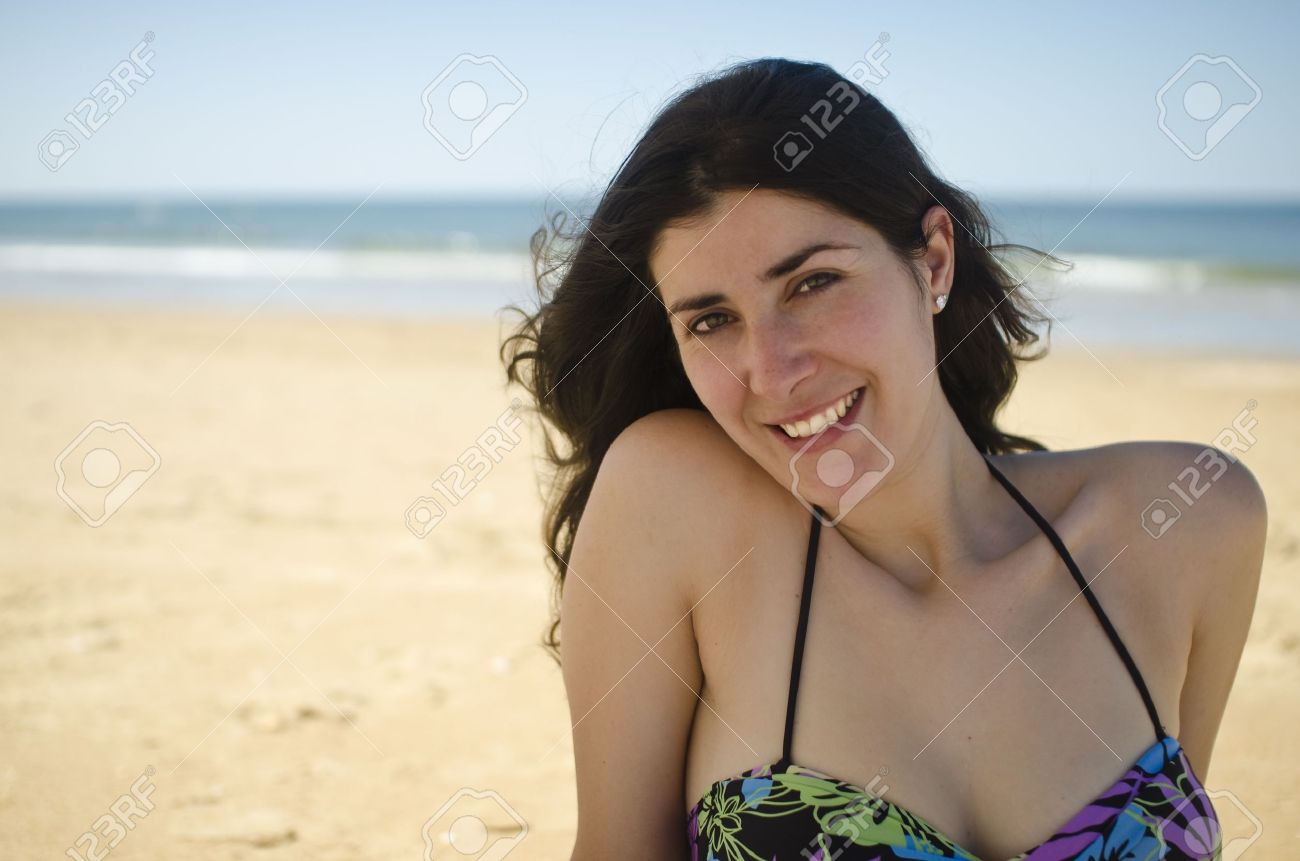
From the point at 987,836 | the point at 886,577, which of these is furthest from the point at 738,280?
the point at 987,836

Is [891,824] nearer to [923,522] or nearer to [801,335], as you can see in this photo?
[923,522]

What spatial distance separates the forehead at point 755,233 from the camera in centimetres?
186

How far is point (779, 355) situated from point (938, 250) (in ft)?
1.61

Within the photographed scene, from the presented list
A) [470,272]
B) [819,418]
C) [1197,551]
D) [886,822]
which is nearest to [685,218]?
[819,418]

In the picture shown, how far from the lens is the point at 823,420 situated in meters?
1.92

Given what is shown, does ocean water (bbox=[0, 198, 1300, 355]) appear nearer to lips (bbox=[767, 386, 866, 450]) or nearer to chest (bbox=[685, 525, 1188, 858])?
lips (bbox=[767, 386, 866, 450])

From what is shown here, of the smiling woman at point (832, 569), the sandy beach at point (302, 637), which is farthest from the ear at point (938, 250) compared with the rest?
the sandy beach at point (302, 637)

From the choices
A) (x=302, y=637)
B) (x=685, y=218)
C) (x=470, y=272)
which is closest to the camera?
(x=685, y=218)

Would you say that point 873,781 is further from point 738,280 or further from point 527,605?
point 527,605

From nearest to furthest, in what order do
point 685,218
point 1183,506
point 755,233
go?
point 755,233
point 685,218
point 1183,506

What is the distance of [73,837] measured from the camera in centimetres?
276

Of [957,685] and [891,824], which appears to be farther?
[957,685]

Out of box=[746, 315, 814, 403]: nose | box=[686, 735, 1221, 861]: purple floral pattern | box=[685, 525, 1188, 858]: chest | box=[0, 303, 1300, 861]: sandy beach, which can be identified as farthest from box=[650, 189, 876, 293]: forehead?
box=[0, 303, 1300, 861]: sandy beach

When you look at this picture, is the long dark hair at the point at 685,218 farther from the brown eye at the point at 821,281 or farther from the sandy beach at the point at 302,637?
the sandy beach at the point at 302,637
